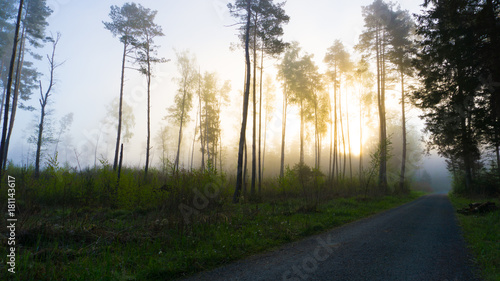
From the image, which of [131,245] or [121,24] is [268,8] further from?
[131,245]

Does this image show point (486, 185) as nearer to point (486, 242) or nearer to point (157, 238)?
point (486, 242)

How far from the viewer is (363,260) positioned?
3961mm

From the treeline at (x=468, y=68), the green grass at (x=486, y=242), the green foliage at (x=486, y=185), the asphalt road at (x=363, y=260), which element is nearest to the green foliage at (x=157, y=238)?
the asphalt road at (x=363, y=260)

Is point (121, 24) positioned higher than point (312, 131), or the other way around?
point (121, 24)

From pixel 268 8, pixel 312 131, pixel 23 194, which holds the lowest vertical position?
pixel 23 194

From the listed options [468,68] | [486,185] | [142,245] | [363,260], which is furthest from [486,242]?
[486,185]

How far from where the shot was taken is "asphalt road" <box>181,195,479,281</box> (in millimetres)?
3389

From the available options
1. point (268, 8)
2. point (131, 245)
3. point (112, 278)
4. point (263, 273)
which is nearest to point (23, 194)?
point (131, 245)

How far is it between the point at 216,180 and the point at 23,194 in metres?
6.48

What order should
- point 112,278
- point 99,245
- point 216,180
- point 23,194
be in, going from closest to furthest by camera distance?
point 112,278 < point 99,245 < point 23,194 < point 216,180

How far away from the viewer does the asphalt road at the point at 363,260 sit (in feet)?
11.1

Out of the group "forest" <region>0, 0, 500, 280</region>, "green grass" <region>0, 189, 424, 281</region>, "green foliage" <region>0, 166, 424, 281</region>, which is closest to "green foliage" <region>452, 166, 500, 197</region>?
"forest" <region>0, 0, 500, 280</region>

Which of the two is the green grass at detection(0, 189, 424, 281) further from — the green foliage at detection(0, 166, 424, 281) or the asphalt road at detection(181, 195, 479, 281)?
the asphalt road at detection(181, 195, 479, 281)

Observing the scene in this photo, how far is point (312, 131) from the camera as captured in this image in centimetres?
2958
